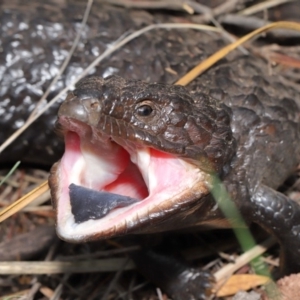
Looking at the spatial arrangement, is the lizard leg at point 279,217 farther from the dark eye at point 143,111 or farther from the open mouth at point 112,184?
the dark eye at point 143,111

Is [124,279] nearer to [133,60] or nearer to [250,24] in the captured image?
[133,60]

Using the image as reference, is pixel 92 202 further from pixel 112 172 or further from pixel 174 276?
pixel 174 276

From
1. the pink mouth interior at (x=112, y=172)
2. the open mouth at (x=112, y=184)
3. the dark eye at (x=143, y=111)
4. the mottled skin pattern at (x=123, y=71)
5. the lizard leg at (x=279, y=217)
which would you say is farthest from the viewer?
the mottled skin pattern at (x=123, y=71)

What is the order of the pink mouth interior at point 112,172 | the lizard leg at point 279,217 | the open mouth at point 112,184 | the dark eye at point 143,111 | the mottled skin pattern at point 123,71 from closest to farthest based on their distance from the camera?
1. the open mouth at point 112,184
2. the dark eye at point 143,111
3. the pink mouth interior at point 112,172
4. the lizard leg at point 279,217
5. the mottled skin pattern at point 123,71

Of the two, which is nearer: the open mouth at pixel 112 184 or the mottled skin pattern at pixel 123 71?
the open mouth at pixel 112 184

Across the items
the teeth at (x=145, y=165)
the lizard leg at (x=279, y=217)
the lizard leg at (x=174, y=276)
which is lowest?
the lizard leg at (x=174, y=276)

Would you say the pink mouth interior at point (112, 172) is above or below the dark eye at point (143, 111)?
below

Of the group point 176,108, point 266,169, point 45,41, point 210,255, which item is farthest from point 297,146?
point 45,41

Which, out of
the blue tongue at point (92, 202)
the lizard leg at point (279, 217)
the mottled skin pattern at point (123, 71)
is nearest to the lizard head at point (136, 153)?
the blue tongue at point (92, 202)

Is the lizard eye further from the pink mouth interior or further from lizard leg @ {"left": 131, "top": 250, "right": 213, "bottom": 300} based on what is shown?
lizard leg @ {"left": 131, "top": 250, "right": 213, "bottom": 300}
